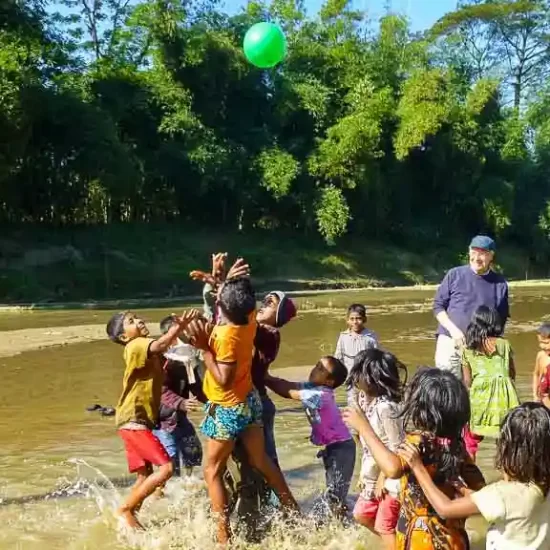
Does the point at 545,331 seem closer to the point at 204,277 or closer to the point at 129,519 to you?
the point at 204,277

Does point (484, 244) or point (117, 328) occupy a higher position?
point (484, 244)

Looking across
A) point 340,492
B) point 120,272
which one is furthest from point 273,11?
point 340,492

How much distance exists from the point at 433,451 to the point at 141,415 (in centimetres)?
231

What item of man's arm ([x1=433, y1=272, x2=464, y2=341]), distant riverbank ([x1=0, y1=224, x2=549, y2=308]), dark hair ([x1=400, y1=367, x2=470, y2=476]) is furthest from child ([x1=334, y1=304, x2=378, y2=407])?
distant riverbank ([x1=0, y1=224, x2=549, y2=308])

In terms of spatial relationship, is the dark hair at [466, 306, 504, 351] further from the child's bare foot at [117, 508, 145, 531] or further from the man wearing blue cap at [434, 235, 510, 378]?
the child's bare foot at [117, 508, 145, 531]

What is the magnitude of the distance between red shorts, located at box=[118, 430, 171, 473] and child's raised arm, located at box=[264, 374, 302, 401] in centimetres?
79

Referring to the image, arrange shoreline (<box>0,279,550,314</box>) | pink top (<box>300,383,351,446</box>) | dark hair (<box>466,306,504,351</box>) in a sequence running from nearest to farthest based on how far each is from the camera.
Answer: pink top (<box>300,383,351,446</box>) < dark hair (<box>466,306,504,351</box>) < shoreline (<box>0,279,550,314</box>)

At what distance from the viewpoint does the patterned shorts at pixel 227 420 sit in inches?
183

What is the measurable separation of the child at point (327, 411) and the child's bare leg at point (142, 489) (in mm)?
816

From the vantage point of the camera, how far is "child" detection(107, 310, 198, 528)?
5.15 m

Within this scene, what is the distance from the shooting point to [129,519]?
5277mm

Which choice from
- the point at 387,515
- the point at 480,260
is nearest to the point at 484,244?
the point at 480,260

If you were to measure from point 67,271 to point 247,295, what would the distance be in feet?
75.5

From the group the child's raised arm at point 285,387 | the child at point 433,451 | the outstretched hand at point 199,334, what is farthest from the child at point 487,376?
the child at point 433,451
